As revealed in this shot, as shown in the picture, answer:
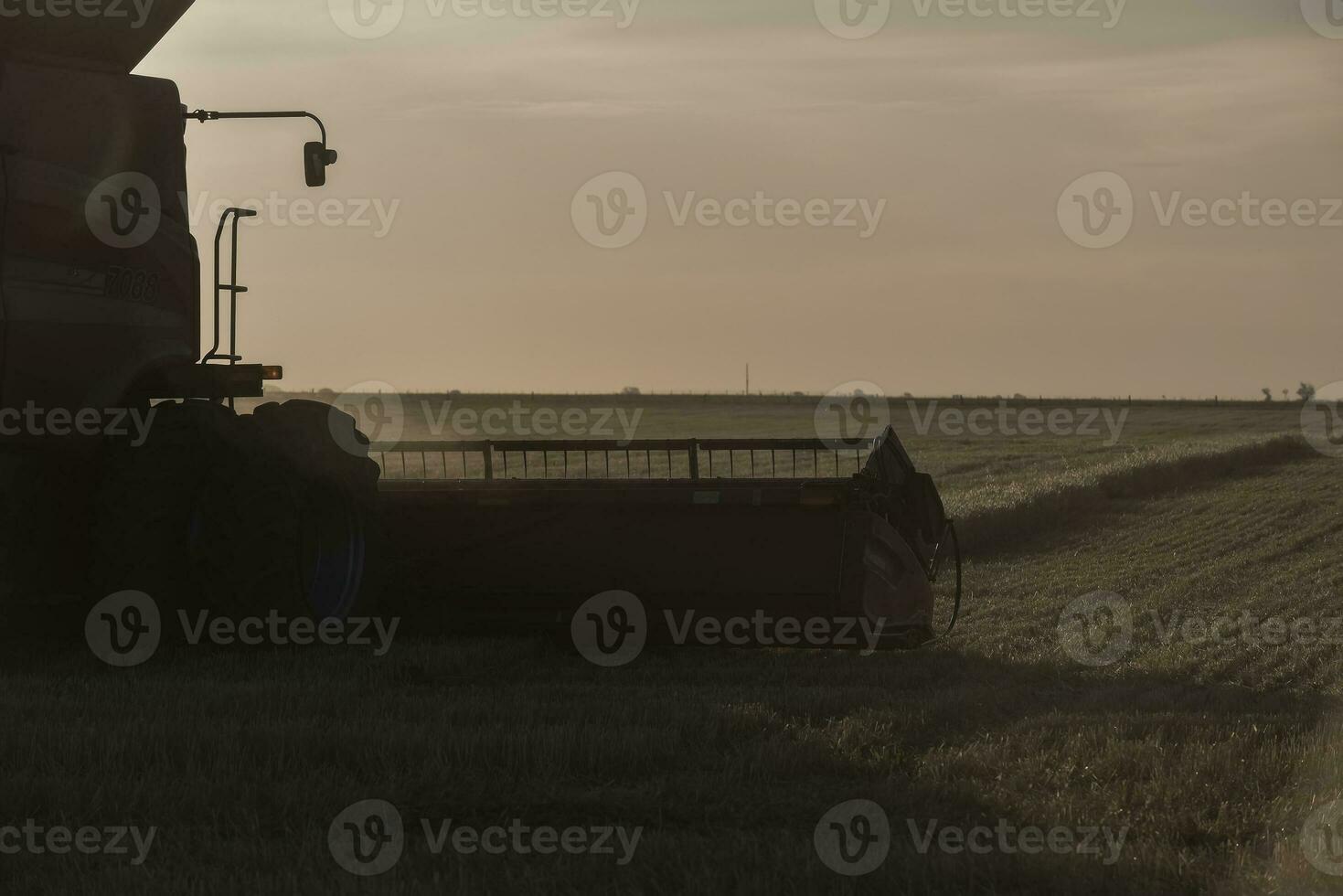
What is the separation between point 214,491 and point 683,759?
3671mm

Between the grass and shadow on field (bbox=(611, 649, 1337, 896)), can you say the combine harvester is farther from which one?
shadow on field (bbox=(611, 649, 1337, 896))

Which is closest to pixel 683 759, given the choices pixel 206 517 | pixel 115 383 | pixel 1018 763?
pixel 1018 763

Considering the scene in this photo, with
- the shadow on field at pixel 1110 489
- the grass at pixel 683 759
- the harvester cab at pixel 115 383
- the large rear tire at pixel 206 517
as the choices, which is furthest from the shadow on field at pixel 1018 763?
the shadow on field at pixel 1110 489

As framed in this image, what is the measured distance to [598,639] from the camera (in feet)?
35.6

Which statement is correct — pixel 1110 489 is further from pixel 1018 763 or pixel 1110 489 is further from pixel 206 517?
pixel 1018 763

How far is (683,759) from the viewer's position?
700cm

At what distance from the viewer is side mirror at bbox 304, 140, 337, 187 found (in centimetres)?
970

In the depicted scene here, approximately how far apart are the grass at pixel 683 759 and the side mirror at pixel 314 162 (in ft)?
9.03

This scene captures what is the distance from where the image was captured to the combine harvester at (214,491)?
29.7 ft

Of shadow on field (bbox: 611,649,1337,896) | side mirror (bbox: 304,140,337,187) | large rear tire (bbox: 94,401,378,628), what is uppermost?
side mirror (bbox: 304,140,337,187)

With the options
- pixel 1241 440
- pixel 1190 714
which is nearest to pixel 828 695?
pixel 1190 714

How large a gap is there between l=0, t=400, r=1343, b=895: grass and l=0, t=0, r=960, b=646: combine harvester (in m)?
0.45

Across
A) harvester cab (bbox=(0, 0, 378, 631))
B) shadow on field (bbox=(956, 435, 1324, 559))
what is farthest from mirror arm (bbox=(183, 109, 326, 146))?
shadow on field (bbox=(956, 435, 1324, 559))

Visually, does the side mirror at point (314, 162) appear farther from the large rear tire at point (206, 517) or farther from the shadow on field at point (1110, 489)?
the shadow on field at point (1110, 489)
